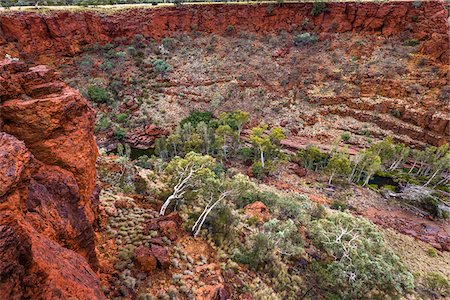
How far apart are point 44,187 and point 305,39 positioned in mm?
43412

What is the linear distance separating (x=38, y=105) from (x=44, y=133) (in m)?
0.70

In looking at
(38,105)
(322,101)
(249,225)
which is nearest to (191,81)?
(322,101)

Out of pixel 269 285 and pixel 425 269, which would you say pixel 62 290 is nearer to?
pixel 269 285

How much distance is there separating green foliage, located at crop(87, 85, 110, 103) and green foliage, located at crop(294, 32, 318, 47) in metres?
28.1

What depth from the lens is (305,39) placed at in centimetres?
4347

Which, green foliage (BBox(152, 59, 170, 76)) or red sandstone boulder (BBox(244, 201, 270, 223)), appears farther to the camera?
green foliage (BBox(152, 59, 170, 76))

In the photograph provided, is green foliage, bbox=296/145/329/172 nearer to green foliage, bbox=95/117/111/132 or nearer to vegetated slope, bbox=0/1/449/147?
vegetated slope, bbox=0/1/449/147

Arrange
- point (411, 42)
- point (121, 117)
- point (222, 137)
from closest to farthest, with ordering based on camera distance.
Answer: point (222, 137), point (121, 117), point (411, 42)

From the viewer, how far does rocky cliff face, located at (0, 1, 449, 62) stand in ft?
121

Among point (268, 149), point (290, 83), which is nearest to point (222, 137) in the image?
point (268, 149)

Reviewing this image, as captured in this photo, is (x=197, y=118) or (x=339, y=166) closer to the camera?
(x=339, y=166)

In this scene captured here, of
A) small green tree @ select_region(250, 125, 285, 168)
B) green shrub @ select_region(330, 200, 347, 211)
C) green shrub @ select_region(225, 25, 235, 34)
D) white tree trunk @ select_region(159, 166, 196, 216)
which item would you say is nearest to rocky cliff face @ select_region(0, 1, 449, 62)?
green shrub @ select_region(225, 25, 235, 34)

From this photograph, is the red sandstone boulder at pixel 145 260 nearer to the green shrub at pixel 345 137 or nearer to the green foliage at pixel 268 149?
the green foliage at pixel 268 149

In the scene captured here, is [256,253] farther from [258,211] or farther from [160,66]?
[160,66]
